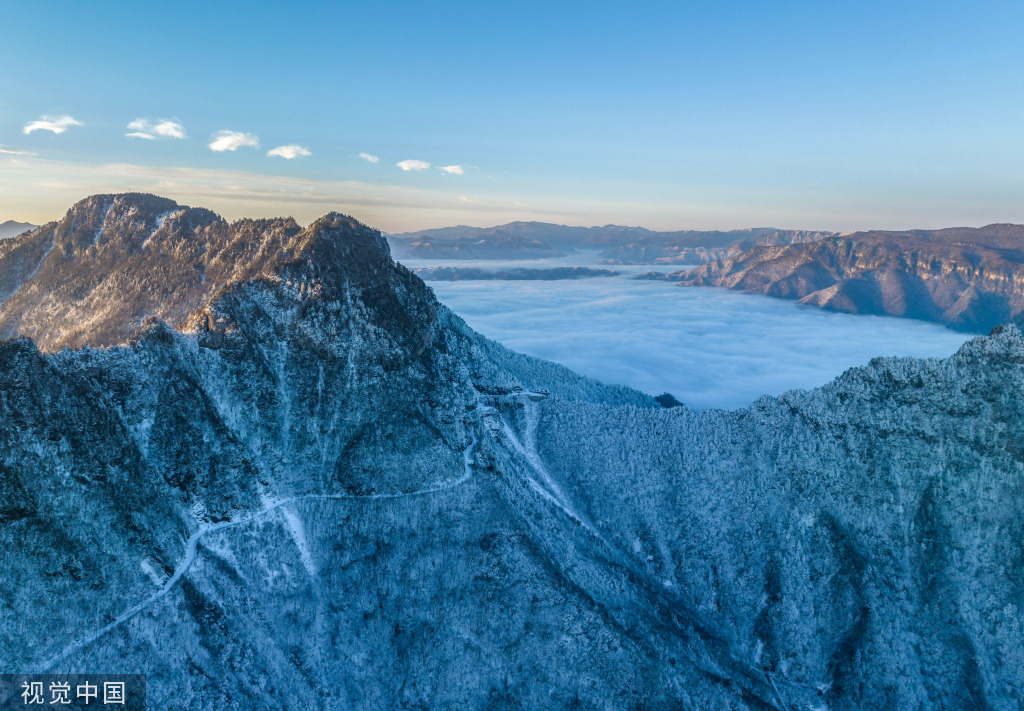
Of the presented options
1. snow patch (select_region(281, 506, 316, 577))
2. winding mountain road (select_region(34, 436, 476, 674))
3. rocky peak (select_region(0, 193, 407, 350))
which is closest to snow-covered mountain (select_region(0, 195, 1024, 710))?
winding mountain road (select_region(34, 436, 476, 674))

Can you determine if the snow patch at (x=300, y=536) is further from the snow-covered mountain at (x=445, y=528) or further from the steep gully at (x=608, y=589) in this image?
the steep gully at (x=608, y=589)

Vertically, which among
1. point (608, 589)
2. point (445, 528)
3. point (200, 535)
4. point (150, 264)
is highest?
point (150, 264)

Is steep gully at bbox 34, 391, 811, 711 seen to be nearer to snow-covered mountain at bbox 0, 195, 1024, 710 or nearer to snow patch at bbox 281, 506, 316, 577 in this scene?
snow-covered mountain at bbox 0, 195, 1024, 710

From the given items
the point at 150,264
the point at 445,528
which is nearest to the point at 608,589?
the point at 445,528

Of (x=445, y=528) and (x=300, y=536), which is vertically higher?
(x=300, y=536)

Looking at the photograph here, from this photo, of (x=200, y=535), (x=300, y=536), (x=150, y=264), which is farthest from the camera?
(x=150, y=264)

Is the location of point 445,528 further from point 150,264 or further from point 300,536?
point 150,264

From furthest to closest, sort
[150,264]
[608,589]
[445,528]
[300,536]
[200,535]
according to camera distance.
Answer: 1. [150,264]
2. [445,528]
3. [608,589]
4. [300,536]
5. [200,535]

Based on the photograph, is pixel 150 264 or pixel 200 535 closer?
pixel 200 535

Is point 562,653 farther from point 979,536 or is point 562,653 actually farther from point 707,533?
point 979,536

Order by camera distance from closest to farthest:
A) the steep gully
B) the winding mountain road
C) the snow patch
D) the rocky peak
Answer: the winding mountain road, the steep gully, the snow patch, the rocky peak

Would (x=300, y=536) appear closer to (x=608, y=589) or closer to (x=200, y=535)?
(x=200, y=535)
